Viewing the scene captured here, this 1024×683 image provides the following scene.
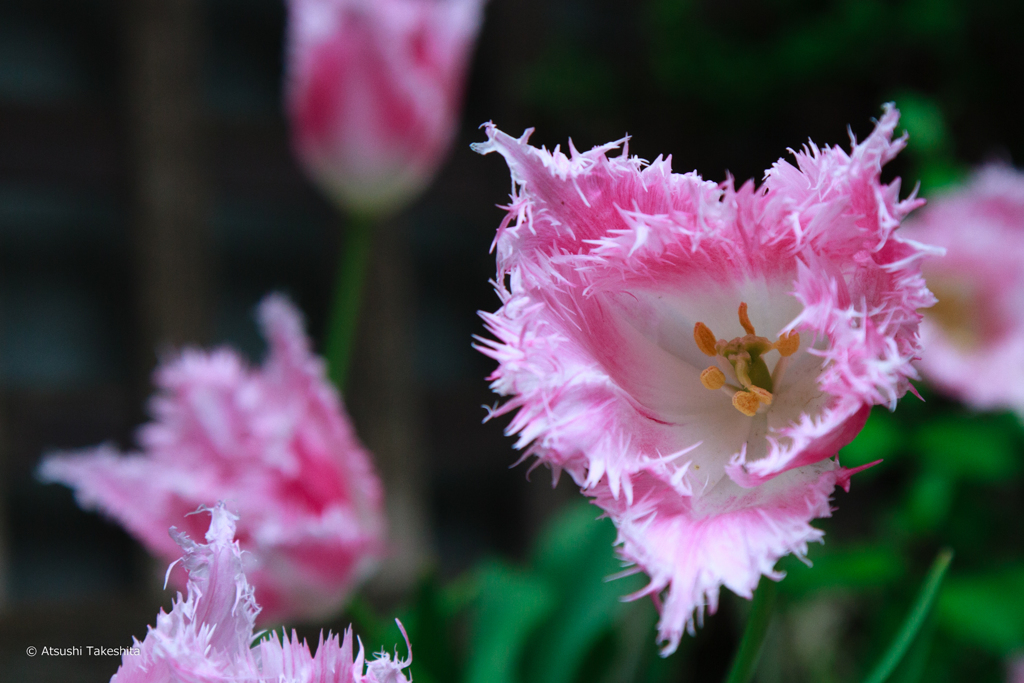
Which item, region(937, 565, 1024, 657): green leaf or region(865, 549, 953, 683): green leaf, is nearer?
region(865, 549, 953, 683): green leaf

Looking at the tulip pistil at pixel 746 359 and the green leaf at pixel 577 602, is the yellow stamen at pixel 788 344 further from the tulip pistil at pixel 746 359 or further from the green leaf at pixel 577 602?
the green leaf at pixel 577 602

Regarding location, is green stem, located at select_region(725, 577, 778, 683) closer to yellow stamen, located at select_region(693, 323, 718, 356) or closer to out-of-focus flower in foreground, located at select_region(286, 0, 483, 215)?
yellow stamen, located at select_region(693, 323, 718, 356)

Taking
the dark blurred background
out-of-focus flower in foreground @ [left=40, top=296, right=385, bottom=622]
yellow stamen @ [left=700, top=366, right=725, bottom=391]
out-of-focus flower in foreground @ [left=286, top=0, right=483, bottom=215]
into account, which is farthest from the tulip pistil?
the dark blurred background

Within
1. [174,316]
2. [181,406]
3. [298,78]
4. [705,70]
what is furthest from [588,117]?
[181,406]

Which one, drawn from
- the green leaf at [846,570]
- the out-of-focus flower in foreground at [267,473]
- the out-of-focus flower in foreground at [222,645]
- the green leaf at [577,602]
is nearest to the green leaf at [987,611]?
the green leaf at [846,570]

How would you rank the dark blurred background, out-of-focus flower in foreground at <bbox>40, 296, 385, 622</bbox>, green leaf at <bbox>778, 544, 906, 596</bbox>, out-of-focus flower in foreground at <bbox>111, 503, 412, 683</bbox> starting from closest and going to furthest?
1. out-of-focus flower in foreground at <bbox>111, 503, 412, 683</bbox>
2. out-of-focus flower in foreground at <bbox>40, 296, 385, 622</bbox>
3. green leaf at <bbox>778, 544, 906, 596</bbox>
4. the dark blurred background

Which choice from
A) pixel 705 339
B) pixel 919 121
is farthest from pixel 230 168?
pixel 705 339

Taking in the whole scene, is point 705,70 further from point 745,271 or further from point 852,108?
point 745,271
